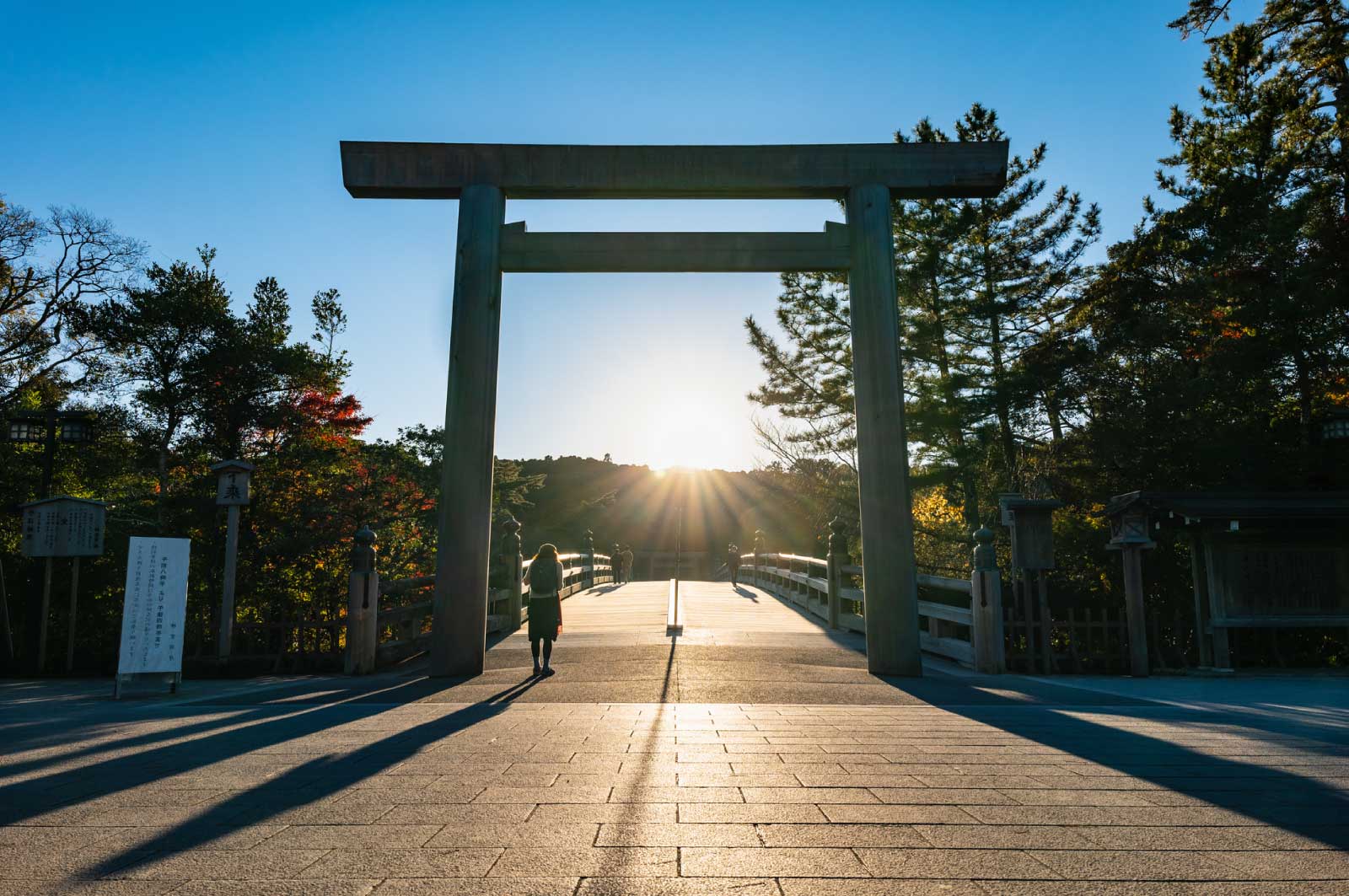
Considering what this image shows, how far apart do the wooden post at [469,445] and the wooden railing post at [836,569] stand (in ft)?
22.7

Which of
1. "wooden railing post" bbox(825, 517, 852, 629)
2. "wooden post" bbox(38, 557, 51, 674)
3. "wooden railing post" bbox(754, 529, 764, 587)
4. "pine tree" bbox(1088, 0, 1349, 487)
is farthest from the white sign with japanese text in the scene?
"wooden railing post" bbox(754, 529, 764, 587)

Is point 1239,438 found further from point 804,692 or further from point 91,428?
point 91,428

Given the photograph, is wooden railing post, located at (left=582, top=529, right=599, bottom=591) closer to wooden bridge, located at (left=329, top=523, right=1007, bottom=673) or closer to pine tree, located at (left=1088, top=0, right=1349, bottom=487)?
wooden bridge, located at (left=329, top=523, right=1007, bottom=673)

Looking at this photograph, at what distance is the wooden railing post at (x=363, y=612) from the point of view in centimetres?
A: 855

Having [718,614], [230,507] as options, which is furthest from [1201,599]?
[230,507]

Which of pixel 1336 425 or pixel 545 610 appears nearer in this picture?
pixel 545 610

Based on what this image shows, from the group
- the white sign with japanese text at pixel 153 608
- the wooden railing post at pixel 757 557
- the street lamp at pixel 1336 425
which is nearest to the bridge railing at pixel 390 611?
the white sign with japanese text at pixel 153 608

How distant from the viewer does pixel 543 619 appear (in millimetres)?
8273

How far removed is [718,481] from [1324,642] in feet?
121

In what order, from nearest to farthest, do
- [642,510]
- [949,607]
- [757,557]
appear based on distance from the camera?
[949,607], [757,557], [642,510]

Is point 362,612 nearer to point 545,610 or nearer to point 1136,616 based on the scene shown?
point 545,610

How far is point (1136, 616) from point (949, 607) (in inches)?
81.5

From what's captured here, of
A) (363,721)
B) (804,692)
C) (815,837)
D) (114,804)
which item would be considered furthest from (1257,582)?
(114,804)

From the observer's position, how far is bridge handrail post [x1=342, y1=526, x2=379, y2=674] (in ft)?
28.0
